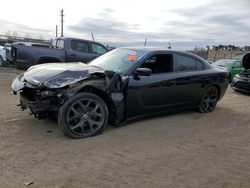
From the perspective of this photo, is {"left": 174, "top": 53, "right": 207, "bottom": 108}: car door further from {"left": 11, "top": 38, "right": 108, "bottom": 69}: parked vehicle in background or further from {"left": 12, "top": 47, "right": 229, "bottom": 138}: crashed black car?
{"left": 11, "top": 38, "right": 108, "bottom": 69}: parked vehicle in background

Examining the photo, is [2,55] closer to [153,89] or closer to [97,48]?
[97,48]

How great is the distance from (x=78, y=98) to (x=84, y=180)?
5.28 feet

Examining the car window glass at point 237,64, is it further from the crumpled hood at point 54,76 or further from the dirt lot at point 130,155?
the crumpled hood at point 54,76

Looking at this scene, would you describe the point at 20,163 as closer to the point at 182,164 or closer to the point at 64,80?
the point at 64,80

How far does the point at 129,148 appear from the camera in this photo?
4609 millimetres

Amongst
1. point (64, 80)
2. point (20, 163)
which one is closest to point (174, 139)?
point (64, 80)

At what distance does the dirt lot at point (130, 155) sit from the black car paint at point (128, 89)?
1.25 ft

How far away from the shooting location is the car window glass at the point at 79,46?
11.7m

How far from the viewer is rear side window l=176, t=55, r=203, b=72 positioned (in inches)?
254

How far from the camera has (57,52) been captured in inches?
438

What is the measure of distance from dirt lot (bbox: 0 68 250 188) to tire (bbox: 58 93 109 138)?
15 centimetres

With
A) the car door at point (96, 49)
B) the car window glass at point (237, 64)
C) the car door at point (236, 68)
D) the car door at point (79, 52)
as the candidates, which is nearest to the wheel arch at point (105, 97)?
the car door at point (79, 52)

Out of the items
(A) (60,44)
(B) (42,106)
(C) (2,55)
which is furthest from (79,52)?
(C) (2,55)

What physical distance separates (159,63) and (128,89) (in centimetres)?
117
